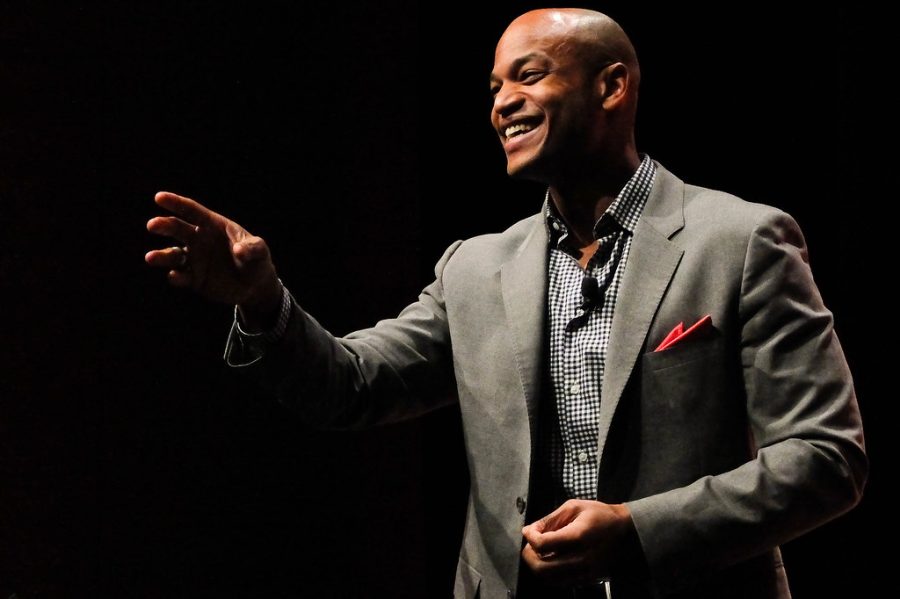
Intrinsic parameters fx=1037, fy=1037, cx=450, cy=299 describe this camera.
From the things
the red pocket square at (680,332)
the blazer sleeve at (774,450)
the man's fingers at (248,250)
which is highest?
the man's fingers at (248,250)

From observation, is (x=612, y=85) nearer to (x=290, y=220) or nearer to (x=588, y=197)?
(x=588, y=197)

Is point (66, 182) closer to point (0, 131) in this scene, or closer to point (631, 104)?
point (0, 131)

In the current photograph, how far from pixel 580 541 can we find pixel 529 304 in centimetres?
42

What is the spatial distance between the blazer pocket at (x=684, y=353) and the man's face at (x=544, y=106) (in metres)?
0.40

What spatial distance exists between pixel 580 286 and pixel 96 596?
1.22 m

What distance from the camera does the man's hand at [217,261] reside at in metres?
1.46

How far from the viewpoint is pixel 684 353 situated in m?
1.49

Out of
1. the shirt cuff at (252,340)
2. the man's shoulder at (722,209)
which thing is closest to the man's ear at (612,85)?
the man's shoulder at (722,209)

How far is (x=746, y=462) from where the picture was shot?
1.51 m

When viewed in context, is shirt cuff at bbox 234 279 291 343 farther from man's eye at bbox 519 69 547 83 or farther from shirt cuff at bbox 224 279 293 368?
man's eye at bbox 519 69 547 83

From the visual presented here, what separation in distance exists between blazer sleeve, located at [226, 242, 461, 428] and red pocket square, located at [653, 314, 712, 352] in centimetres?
46

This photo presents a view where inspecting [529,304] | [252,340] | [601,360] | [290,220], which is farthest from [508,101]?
[290,220]

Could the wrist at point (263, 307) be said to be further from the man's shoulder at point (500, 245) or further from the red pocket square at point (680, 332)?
the red pocket square at point (680, 332)

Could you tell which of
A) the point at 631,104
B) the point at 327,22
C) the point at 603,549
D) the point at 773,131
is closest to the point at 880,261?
the point at 773,131
